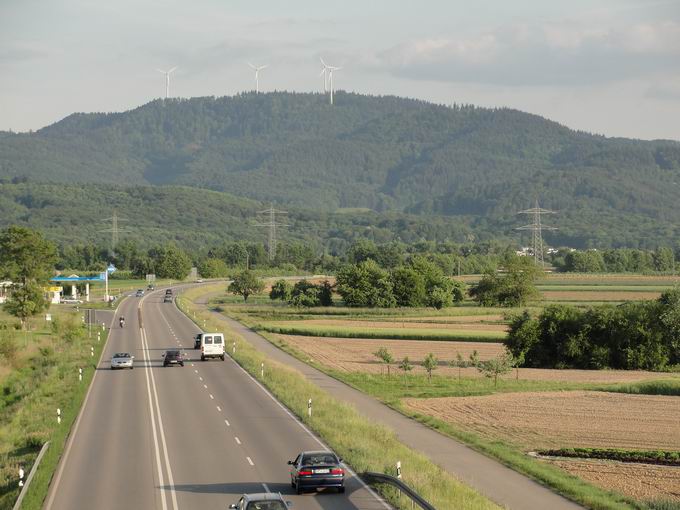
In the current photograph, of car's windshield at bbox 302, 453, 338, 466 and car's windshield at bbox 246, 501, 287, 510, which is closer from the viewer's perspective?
car's windshield at bbox 246, 501, 287, 510

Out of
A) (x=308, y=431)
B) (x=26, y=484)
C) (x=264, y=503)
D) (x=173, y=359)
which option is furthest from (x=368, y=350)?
(x=264, y=503)

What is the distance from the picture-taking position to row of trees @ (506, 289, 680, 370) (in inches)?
2965

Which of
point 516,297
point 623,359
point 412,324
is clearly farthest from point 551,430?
point 516,297

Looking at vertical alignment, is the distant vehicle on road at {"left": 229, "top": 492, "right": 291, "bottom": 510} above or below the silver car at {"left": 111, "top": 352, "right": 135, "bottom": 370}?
above

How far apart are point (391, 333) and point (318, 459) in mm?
70001

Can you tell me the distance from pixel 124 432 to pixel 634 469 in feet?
61.1

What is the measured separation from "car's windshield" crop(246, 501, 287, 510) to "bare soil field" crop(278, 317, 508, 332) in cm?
8082

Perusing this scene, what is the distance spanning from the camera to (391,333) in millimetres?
99875

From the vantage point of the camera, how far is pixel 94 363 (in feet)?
226

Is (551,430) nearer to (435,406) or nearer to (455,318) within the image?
(435,406)

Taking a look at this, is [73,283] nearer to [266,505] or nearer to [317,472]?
[317,472]

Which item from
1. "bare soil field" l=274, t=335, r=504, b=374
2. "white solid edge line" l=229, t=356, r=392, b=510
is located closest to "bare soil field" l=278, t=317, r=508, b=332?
"bare soil field" l=274, t=335, r=504, b=374

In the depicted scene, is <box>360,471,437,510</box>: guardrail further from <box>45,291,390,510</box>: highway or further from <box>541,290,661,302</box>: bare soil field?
<box>541,290,661,302</box>: bare soil field

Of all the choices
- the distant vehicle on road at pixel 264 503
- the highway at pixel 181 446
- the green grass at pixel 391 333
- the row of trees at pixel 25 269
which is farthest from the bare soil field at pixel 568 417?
the row of trees at pixel 25 269
